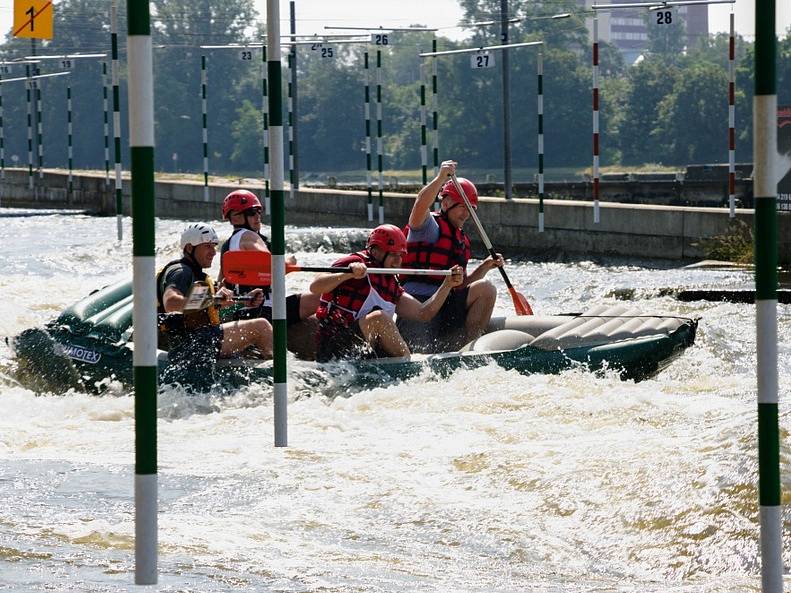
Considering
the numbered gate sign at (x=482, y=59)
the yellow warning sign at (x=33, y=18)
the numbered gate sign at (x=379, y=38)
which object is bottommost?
the numbered gate sign at (x=482, y=59)

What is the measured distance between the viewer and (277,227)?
6.97m

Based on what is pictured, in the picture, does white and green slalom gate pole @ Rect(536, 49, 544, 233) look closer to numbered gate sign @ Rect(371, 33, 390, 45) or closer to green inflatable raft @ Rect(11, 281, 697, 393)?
numbered gate sign @ Rect(371, 33, 390, 45)

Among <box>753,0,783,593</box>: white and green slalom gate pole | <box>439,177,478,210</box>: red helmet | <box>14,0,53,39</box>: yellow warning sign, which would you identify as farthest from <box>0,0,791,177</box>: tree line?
<box>753,0,783,593</box>: white and green slalom gate pole

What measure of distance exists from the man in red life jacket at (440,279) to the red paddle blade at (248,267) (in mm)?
1341

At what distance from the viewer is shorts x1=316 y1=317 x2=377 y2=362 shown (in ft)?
28.9

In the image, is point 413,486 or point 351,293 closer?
point 413,486

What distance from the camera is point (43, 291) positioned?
16.1 m

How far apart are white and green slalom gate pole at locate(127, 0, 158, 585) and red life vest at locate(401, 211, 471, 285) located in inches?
218

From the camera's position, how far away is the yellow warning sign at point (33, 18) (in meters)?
16.2

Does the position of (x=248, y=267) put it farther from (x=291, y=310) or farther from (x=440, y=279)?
(x=440, y=279)

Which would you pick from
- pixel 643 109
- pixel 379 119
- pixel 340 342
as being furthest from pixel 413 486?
pixel 643 109

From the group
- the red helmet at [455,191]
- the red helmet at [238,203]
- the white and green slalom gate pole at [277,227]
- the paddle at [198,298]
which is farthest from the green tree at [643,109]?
the white and green slalom gate pole at [277,227]

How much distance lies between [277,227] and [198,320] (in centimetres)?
196

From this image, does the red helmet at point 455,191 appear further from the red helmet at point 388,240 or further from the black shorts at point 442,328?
the red helmet at point 388,240
